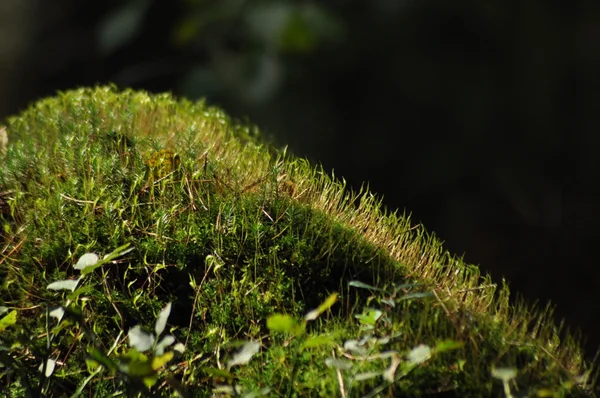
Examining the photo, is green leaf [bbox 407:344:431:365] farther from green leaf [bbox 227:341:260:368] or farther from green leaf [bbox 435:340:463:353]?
green leaf [bbox 227:341:260:368]

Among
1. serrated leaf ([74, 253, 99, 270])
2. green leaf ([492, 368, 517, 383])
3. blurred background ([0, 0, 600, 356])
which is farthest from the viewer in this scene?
blurred background ([0, 0, 600, 356])

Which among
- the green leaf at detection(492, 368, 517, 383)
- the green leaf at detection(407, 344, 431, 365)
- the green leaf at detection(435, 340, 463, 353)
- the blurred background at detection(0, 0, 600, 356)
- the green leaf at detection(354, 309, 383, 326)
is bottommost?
the blurred background at detection(0, 0, 600, 356)

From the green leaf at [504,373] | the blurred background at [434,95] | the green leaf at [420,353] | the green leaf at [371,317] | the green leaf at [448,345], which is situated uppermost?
the green leaf at [504,373]

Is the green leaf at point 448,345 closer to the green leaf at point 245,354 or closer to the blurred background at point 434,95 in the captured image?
the green leaf at point 245,354

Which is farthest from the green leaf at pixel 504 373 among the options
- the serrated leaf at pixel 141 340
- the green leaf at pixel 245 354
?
A: the serrated leaf at pixel 141 340

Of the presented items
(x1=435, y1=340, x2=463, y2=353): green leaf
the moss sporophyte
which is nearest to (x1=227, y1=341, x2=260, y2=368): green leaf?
the moss sporophyte

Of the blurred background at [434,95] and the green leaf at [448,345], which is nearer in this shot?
the green leaf at [448,345]

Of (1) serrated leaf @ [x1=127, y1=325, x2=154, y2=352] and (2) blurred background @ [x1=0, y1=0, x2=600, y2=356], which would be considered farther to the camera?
(2) blurred background @ [x1=0, y1=0, x2=600, y2=356]

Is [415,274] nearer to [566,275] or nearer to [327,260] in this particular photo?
[327,260]
